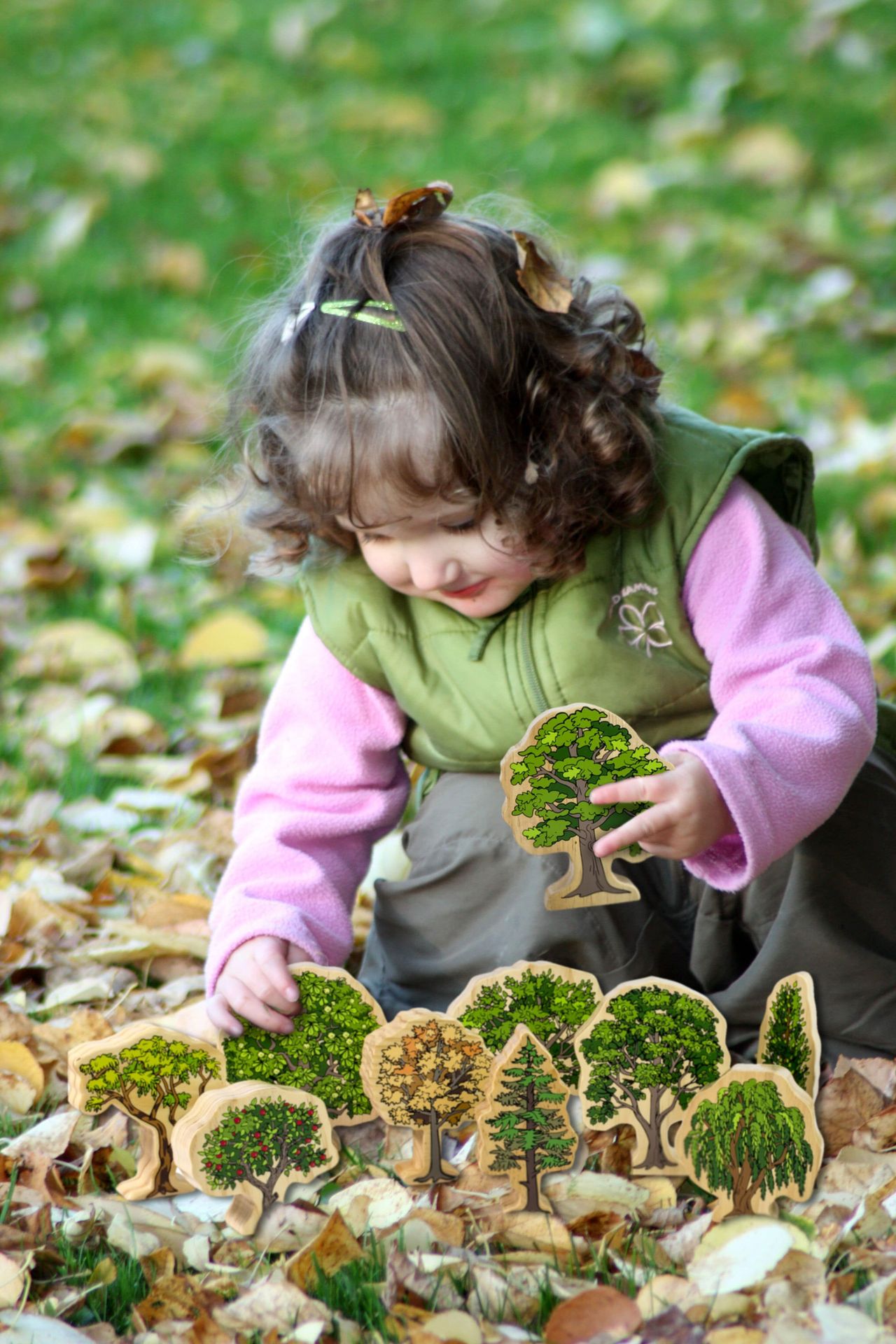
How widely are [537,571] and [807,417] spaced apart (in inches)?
72.1

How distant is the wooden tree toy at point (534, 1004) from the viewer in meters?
1.36

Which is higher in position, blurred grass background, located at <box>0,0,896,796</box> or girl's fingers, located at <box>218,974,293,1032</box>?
girl's fingers, located at <box>218,974,293,1032</box>

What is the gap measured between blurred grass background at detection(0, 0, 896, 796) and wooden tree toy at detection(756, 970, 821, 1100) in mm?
807

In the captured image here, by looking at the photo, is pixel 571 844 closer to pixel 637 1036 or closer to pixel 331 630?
pixel 637 1036

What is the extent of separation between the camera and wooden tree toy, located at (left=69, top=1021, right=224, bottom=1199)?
1369mm

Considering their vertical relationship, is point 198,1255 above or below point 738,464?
below

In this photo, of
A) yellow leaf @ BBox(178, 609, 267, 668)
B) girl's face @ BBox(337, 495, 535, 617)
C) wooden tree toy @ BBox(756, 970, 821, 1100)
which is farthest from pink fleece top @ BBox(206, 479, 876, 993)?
yellow leaf @ BBox(178, 609, 267, 668)

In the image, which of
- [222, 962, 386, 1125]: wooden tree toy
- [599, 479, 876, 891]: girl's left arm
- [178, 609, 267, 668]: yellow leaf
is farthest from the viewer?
[178, 609, 267, 668]: yellow leaf

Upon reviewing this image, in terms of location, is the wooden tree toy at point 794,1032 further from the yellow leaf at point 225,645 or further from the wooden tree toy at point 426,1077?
the yellow leaf at point 225,645

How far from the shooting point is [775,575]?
1.48 metres

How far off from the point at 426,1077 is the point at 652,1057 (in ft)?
0.68

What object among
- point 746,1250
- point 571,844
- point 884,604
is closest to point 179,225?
point 884,604

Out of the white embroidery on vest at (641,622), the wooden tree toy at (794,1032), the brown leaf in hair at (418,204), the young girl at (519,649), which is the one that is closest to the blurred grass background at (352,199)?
the brown leaf in hair at (418,204)

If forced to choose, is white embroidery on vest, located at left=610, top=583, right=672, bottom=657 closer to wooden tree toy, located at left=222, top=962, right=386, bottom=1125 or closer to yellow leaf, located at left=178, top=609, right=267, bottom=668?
wooden tree toy, located at left=222, top=962, right=386, bottom=1125
